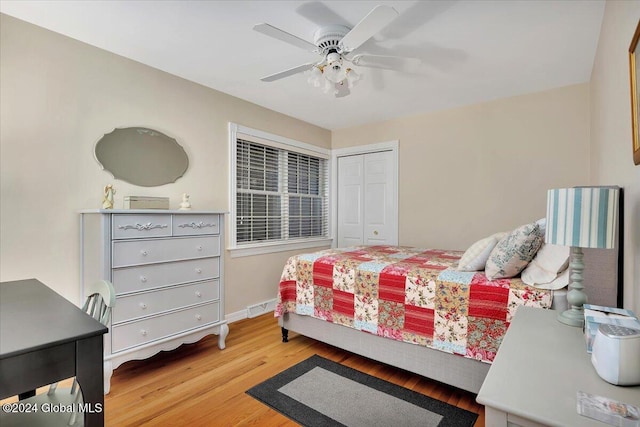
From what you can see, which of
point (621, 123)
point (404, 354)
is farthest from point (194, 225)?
point (621, 123)

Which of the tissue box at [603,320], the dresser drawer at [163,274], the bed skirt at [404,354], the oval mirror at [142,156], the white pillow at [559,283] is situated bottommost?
the bed skirt at [404,354]

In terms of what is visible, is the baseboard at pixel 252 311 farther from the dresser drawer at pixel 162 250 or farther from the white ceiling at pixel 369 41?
the white ceiling at pixel 369 41

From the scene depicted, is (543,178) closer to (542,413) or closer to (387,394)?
(387,394)

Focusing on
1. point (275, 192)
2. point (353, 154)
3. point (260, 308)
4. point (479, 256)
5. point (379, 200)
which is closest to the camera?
point (479, 256)

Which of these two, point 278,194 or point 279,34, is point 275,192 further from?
point 279,34

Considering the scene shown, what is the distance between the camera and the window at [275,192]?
354cm

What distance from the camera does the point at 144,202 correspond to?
241 centimetres

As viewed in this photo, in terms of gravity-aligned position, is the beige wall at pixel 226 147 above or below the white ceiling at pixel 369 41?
below

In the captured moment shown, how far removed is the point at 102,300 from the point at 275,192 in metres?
2.74

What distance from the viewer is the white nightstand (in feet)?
2.33

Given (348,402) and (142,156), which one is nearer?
(348,402)

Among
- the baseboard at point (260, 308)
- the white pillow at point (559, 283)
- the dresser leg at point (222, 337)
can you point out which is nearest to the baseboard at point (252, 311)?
the baseboard at point (260, 308)

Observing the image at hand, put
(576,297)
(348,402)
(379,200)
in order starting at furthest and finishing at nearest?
(379,200) → (348,402) → (576,297)

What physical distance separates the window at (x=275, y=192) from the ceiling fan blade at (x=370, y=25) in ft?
6.18
